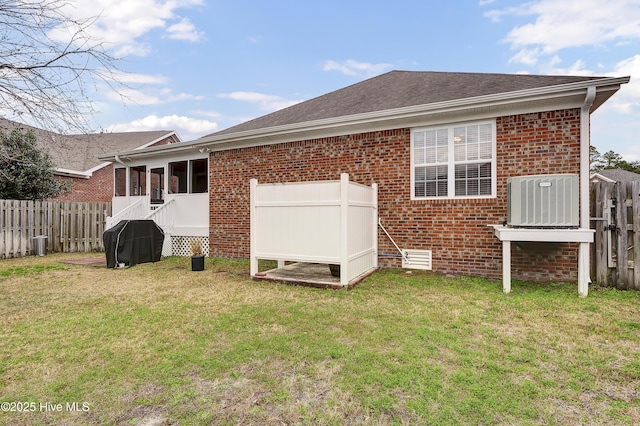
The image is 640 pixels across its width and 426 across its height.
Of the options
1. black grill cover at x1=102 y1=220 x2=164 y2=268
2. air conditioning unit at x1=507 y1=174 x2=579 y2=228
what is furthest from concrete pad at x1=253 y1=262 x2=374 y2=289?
black grill cover at x1=102 y1=220 x2=164 y2=268

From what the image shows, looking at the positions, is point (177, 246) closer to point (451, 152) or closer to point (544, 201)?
point (451, 152)

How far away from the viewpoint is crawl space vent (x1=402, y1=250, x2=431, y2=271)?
663cm

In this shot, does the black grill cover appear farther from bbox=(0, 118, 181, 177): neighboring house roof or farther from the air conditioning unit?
the air conditioning unit

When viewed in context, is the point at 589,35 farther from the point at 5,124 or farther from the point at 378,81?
the point at 5,124

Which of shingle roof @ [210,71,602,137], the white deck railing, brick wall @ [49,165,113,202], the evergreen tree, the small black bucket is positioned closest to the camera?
shingle roof @ [210,71,602,137]

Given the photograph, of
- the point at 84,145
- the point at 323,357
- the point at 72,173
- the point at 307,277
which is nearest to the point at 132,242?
the point at 84,145

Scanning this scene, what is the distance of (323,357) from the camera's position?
2.84 metres

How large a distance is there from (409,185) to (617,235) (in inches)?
138

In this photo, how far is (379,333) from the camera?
3371mm

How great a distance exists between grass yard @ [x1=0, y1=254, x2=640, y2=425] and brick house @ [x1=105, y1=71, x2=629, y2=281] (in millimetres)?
1320

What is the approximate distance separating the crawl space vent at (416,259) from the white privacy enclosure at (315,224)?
0.84m

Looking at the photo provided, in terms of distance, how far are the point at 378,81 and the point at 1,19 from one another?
8.46 meters

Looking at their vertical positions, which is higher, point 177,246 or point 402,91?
point 402,91

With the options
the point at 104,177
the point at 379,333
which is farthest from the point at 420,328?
the point at 104,177
